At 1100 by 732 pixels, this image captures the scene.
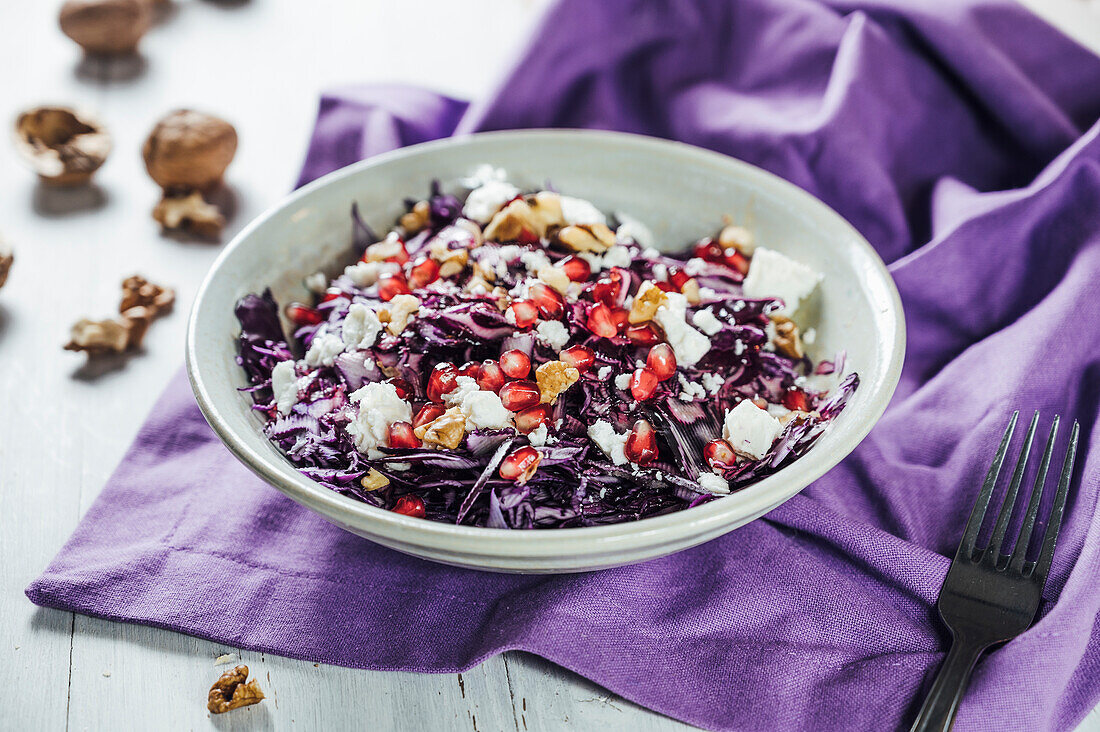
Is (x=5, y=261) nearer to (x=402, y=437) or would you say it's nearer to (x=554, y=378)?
(x=402, y=437)

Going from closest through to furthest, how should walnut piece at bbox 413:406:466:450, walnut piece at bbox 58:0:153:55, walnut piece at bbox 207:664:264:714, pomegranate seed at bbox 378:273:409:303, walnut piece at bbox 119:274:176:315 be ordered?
walnut piece at bbox 207:664:264:714
walnut piece at bbox 413:406:466:450
pomegranate seed at bbox 378:273:409:303
walnut piece at bbox 119:274:176:315
walnut piece at bbox 58:0:153:55

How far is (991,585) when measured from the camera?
1.92 metres

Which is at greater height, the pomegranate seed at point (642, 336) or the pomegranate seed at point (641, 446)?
the pomegranate seed at point (642, 336)

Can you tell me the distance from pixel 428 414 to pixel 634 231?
2.98 feet

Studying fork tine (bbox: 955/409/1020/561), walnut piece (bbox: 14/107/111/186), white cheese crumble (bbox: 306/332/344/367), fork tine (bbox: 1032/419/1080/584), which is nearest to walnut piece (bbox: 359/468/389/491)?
white cheese crumble (bbox: 306/332/344/367)

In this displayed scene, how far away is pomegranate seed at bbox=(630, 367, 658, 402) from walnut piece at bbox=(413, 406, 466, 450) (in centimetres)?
36

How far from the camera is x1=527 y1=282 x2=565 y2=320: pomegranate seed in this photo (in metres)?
2.13

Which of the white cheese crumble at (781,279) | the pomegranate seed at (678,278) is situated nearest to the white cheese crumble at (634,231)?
the pomegranate seed at (678,278)

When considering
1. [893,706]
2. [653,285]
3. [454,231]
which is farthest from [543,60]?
[893,706]

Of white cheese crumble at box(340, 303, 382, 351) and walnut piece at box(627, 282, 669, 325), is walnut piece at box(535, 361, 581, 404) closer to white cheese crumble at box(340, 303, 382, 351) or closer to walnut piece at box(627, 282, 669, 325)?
walnut piece at box(627, 282, 669, 325)

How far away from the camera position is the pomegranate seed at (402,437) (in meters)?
1.94

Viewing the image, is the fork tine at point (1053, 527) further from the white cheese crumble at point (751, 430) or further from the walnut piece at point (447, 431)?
the walnut piece at point (447, 431)

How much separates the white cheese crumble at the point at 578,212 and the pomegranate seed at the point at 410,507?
0.89m

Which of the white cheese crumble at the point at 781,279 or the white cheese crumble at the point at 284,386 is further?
the white cheese crumble at the point at 781,279
